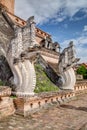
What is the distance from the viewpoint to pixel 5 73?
7.70 metres

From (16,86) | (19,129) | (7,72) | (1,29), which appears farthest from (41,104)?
(1,29)

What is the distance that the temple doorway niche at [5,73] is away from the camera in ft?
24.5

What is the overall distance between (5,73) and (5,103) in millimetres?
1917

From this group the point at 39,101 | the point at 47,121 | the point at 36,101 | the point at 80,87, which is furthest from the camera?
the point at 80,87

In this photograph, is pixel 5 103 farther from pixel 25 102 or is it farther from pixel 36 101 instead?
pixel 36 101

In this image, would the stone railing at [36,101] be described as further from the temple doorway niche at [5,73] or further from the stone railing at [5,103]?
the temple doorway niche at [5,73]

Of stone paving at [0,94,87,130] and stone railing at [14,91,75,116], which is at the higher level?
stone railing at [14,91,75,116]

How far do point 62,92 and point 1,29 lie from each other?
4.36 metres

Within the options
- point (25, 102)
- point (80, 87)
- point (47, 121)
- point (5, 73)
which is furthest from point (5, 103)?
point (80, 87)

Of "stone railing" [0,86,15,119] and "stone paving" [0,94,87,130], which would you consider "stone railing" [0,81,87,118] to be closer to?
"stone railing" [0,86,15,119]

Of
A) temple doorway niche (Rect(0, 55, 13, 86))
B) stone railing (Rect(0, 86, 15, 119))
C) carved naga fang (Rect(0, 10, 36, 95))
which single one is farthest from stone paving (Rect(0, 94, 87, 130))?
temple doorway niche (Rect(0, 55, 13, 86))

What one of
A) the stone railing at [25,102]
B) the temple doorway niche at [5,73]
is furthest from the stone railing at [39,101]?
the temple doorway niche at [5,73]

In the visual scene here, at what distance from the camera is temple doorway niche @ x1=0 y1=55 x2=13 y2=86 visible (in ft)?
24.5

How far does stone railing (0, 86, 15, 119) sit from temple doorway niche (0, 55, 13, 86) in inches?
47.9
